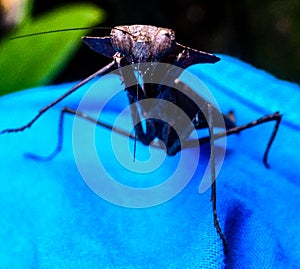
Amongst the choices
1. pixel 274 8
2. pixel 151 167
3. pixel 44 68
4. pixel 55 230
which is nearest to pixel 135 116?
pixel 151 167

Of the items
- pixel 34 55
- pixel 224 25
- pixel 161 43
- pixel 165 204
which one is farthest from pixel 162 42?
pixel 224 25

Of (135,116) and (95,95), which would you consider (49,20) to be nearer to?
(95,95)

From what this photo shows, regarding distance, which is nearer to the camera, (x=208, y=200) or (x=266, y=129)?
(x=208, y=200)

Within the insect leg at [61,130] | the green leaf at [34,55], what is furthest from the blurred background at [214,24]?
the insect leg at [61,130]

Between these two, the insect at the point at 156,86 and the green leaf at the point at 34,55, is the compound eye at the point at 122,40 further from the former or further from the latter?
the green leaf at the point at 34,55

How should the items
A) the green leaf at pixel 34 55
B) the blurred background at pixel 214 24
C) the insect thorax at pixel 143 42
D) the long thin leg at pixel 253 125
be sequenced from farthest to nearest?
the blurred background at pixel 214 24, the green leaf at pixel 34 55, the long thin leg at pixel 253 125, the insect thorax at pixel 143 42

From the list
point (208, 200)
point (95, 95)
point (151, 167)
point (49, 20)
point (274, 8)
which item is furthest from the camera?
point (274, 8)

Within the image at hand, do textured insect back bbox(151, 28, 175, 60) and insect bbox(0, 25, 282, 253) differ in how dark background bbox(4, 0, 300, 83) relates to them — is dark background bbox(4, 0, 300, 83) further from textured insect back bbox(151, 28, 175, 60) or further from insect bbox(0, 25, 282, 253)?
textured insect back bbox(151, 28, 175, 60)
